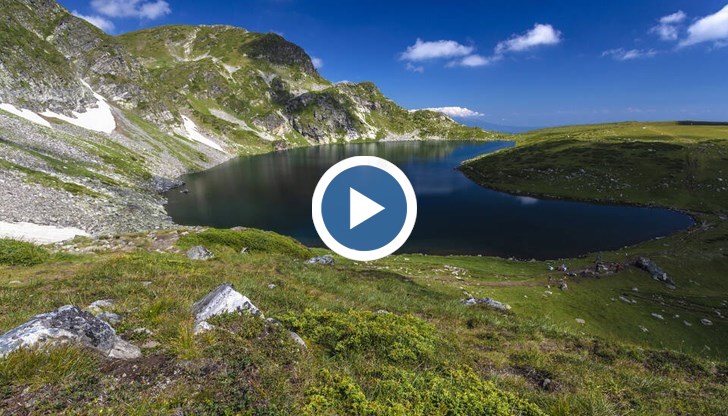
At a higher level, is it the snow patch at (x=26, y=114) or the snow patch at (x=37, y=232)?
the snow patch at (x=26, y=114)

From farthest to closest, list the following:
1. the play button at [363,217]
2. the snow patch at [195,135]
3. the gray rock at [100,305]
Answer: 1. the snow patch at [195,135]
2. the play button at [363,217]
3. the gray rock at [100,305]

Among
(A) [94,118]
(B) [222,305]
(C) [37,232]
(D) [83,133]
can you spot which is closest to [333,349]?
(B) [222,305]

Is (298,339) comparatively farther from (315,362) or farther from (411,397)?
(411,397)

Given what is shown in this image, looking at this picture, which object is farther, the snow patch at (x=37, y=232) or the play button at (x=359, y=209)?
the snow patch at (x=37, y=232)

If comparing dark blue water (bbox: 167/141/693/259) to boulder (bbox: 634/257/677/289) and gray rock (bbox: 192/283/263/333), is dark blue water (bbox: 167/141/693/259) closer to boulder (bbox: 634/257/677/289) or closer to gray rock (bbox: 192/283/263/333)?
boulder (bbox: 634/257/677/289)

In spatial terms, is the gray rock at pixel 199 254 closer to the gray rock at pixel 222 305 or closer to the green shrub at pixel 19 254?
the green shrub at pixel 19 254

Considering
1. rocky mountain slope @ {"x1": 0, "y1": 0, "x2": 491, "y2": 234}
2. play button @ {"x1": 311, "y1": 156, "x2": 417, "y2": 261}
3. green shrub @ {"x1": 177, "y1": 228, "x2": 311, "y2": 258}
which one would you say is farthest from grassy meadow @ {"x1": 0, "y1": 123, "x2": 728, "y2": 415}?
rocky mountain slope @ {"x1": 0, "y1": 0, "x2": 491, "y2": 234}

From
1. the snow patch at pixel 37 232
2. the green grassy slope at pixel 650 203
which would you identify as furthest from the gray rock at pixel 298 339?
the snow patch at pixel 37 232
